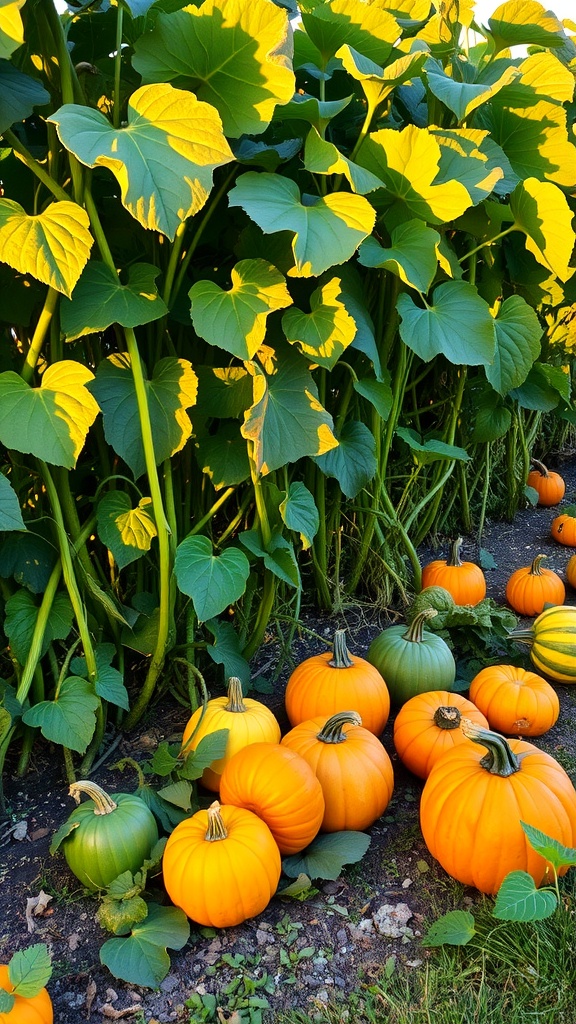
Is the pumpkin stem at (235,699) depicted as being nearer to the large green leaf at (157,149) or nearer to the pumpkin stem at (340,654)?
the pumpkin stem at (340,654)

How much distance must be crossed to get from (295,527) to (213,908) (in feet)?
2.66

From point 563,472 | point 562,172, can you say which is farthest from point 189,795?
Result: point 563,472

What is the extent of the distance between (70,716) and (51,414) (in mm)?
609

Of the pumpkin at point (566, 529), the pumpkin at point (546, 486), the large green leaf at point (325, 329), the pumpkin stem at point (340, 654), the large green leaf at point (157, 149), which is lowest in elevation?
the pumpkin at point (546, 486)

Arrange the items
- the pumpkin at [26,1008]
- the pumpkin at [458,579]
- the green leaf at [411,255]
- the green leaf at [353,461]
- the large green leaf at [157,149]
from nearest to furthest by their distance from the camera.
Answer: the pumpkin at [26,1008], the large green leaf at [157,149], the green leaf at [411,255], the green leaf at [353,461], the pumpkin at [458,579]

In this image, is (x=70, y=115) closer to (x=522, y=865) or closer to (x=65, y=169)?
(x=65, y=169)

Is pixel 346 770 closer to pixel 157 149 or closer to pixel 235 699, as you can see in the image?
pixel 235 699

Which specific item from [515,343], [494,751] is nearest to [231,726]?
[494,751]

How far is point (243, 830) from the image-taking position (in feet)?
4.50

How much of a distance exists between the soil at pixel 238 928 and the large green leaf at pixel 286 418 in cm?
78

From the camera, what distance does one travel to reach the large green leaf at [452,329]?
1889 mm

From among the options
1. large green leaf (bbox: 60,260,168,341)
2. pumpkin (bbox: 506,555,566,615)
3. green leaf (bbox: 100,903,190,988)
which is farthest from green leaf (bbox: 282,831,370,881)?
pumpkin (bbox: 506,555,566,615)

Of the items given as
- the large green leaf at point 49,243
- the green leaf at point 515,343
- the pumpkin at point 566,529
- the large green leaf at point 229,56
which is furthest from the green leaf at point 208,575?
the pumpkin at point 566,529

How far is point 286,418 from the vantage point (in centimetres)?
173
